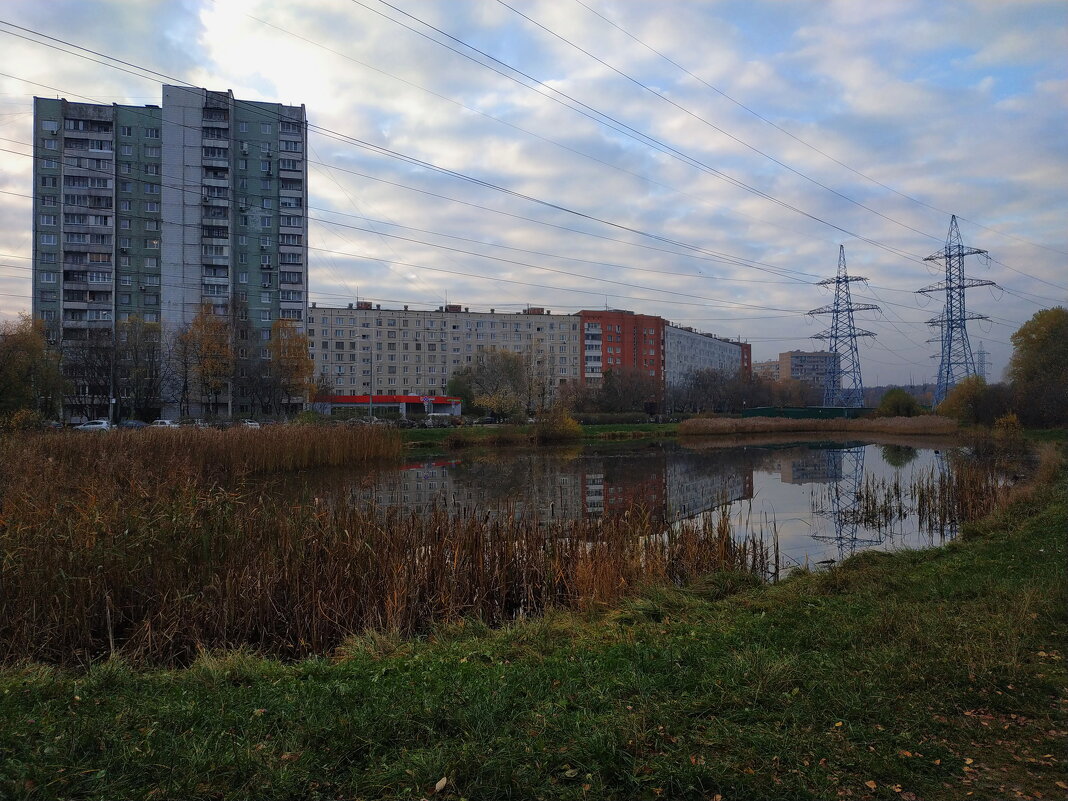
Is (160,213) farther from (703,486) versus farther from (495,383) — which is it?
(703,486)

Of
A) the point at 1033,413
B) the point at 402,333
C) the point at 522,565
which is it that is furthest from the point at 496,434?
the point at 402,333

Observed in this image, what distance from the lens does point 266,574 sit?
733 centimetres

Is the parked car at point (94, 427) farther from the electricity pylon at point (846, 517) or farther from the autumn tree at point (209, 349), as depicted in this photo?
the electricity pylon at point (846, 517)

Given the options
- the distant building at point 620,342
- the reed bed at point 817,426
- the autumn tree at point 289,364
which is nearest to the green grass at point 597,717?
the reed bed at point 817,426

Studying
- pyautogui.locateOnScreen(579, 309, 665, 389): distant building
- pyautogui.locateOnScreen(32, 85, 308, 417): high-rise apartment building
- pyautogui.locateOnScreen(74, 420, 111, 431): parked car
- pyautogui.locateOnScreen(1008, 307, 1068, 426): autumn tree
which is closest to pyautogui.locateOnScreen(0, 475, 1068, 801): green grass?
pyautogui.locateOnScreen(74, 420, 111, 431): parked car

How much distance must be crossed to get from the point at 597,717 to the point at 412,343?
4577 inches

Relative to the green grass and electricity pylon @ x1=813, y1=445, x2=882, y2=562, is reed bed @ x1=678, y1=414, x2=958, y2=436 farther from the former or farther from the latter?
the green grass

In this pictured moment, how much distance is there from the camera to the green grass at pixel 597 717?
343 centimetres

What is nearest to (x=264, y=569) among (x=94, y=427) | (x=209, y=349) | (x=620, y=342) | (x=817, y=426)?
(x=94, y=427)

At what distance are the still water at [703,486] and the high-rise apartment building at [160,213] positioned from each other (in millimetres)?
48846

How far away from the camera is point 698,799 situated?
3361 millimetres

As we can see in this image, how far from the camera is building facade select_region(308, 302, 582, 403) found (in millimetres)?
113625

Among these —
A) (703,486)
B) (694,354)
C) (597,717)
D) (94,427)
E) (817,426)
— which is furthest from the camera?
(694,354)

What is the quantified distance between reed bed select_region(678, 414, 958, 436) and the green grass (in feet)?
173
